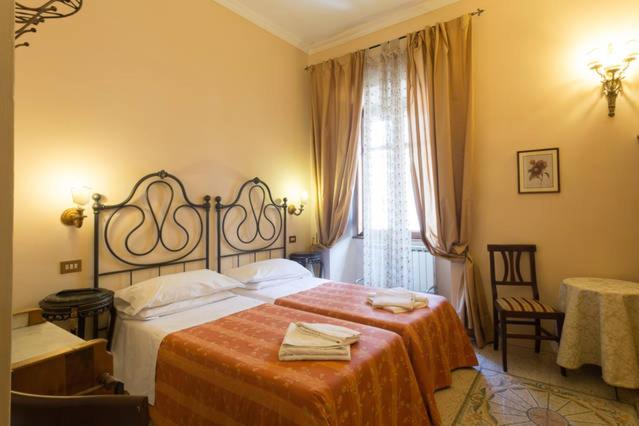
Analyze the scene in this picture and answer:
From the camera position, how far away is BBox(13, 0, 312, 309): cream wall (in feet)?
6.90

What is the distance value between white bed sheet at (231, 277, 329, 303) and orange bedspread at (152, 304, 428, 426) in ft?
2.23

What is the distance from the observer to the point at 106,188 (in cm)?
245

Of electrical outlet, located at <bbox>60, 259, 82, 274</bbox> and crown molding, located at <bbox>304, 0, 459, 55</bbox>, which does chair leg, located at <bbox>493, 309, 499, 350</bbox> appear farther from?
electrical outlet, located at <bbox>60, 259, 82, 274</bbox>

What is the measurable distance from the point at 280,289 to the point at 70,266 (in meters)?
1.61

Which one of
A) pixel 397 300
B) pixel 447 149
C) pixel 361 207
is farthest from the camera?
pixel 361 207

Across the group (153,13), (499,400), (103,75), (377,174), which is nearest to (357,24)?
(377,174)

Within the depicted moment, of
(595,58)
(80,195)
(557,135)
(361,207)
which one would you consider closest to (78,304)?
(80,195)

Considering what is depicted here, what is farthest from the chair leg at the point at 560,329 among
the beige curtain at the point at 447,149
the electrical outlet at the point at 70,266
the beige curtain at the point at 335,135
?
the electrical outlet at the point at 70,266

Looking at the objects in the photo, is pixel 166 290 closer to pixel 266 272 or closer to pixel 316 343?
pixel 266 272

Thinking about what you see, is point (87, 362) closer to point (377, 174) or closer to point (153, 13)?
point (153, 13)

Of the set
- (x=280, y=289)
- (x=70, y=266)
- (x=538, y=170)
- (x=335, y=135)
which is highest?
(x=335, y=135)

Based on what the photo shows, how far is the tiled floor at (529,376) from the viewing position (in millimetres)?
2215

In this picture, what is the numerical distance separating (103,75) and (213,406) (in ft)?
8.05

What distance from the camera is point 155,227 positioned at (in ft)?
9.04
